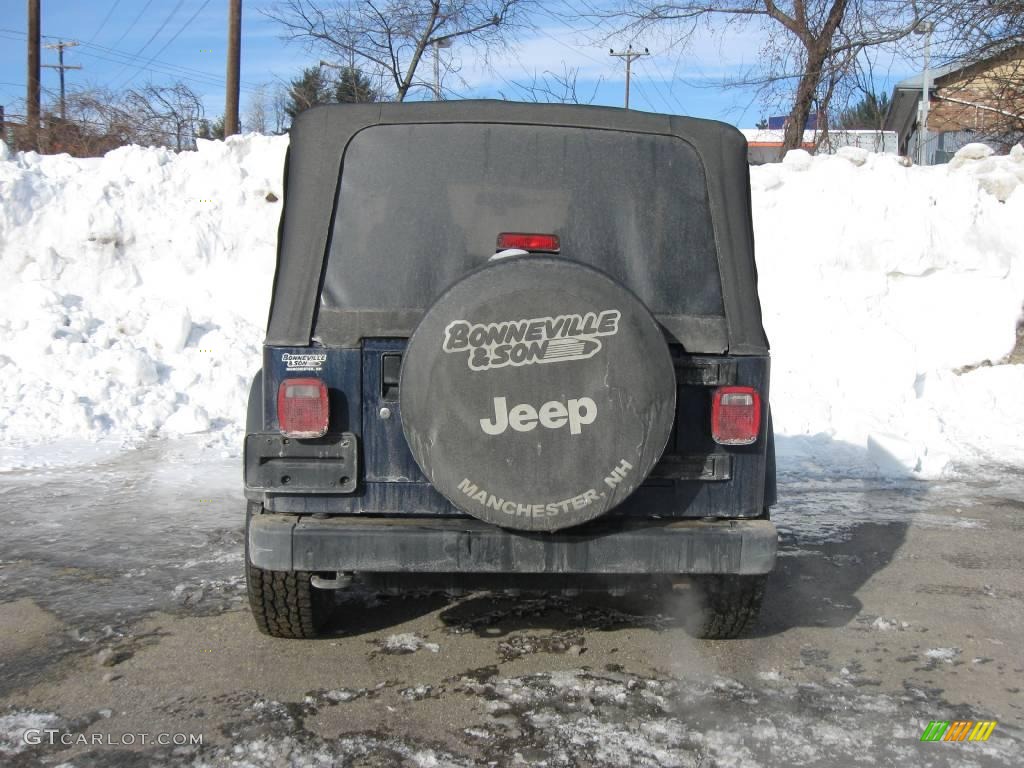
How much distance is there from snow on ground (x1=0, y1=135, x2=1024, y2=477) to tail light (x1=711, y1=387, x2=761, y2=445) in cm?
496

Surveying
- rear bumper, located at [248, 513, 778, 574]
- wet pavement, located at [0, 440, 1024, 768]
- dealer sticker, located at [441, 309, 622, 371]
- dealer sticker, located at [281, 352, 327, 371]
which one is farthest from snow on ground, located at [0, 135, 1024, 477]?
dealer sticker, located at [441, 309, 622, 371]

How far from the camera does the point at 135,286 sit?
11922 millimetres

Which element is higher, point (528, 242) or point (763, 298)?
point (763, 298)

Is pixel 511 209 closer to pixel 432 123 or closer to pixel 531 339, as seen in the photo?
pixel 432 123

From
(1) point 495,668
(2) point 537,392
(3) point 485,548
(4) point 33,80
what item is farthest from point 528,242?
(4) point 33,80

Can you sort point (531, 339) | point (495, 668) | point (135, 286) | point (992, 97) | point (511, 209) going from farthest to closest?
point (992, 97), point (135, 286), point (495, 668), point (511, 209), point (531, 339)

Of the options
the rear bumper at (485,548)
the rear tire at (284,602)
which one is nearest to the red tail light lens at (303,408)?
the rear bumper at (485,548)

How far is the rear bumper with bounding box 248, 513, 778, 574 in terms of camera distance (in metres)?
3.75

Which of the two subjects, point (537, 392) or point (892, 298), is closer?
point (537, 392)

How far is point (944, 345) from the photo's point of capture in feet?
39.0

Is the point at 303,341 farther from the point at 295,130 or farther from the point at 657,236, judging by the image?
the point at 657,236

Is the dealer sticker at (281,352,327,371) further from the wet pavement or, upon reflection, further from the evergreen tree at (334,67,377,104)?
the evergreen tree at (334,67,377,104)

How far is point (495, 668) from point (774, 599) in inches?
67.7

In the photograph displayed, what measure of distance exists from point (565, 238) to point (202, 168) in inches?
411
